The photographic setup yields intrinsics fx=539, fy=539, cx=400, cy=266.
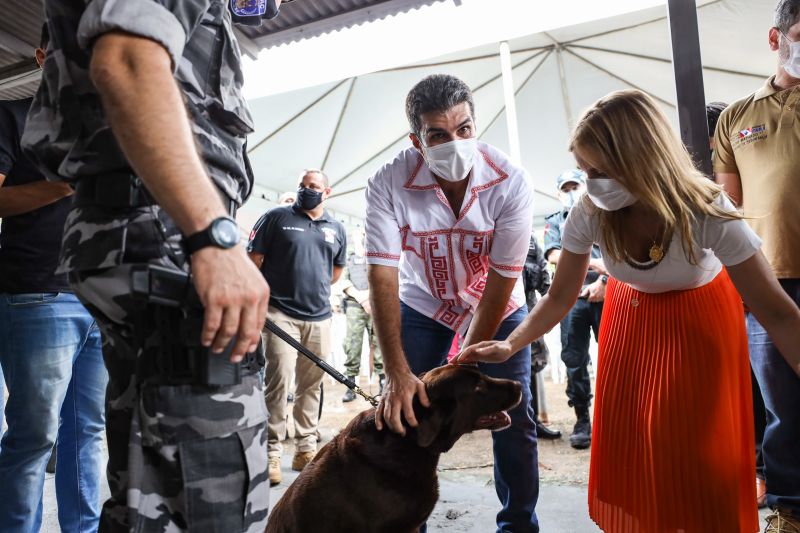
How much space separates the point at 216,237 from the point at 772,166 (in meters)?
2.40

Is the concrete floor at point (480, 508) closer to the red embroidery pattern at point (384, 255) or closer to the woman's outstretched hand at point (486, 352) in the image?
the woman's outstretched hand at point (486, 352)

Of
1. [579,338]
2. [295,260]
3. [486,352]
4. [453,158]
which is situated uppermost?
[453,158]

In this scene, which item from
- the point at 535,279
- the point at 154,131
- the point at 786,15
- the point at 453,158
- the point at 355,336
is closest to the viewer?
the point at 154,131

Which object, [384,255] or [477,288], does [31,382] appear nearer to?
[384,255]

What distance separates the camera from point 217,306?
832 millimetres

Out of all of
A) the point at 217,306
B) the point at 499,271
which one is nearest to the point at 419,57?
the point at 499,271

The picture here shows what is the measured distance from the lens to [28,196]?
1925mm

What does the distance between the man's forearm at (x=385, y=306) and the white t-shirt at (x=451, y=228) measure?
5 cm

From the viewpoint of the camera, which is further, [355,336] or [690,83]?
[355,336]

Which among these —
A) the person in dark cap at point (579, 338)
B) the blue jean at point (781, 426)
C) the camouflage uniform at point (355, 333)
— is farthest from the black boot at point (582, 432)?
the camouflage uniform at point (355, 333)

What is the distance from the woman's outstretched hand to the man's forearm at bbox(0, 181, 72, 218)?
5.20 feet

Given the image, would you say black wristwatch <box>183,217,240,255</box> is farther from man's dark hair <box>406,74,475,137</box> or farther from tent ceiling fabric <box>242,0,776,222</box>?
tent ceiling fabric <box>242,0,776,222</box>

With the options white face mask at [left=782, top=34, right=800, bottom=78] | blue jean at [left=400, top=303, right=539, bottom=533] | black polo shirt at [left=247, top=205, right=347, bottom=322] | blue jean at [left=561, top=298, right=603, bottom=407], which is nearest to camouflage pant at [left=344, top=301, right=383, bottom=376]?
black polo shirt at [left=247, top=205, right=347, bottom=322]

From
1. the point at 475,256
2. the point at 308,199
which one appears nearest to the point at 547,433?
the point at 308,199
